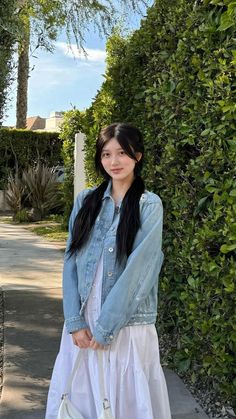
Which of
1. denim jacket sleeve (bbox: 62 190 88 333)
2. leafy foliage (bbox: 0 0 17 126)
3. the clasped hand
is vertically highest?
leafy foliage (bbox: 0 0 17 126)

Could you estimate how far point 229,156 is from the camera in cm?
290

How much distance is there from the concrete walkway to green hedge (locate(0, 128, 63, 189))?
29.5ft

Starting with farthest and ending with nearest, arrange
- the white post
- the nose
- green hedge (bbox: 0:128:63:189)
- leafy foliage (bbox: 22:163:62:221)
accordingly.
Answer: green hedge (bbox: 0:128:63:189) < leafy foliage (bbox: 22:163:62:221) < the white post < the nose

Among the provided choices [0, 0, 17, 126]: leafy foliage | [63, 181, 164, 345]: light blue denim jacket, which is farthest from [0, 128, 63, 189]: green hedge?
[63, 181, 164, 345]: light blue denim jacket

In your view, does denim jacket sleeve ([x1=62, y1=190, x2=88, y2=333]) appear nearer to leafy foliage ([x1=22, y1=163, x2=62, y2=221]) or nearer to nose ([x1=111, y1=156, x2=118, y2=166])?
nose ([x1=111, y1=156, x2=118, y2=166])

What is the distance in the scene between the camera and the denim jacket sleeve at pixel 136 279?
2.21m

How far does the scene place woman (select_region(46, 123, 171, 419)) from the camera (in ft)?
7.48

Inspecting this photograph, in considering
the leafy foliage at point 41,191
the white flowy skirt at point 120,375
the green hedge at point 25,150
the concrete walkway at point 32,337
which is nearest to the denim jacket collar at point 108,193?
the white flowy skirt at point 120,375

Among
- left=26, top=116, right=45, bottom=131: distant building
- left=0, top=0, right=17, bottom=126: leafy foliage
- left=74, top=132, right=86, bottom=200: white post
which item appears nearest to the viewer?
left=0, top=0, right=17, bottom=126: leafy foliage

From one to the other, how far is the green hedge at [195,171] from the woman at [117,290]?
0.64m

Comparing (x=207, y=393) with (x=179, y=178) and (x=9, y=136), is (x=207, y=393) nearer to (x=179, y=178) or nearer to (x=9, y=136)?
(x=179, y=178)

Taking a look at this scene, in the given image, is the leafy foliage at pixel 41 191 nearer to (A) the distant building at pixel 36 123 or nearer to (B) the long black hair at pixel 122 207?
(B) the long black hair at pixel 122 207

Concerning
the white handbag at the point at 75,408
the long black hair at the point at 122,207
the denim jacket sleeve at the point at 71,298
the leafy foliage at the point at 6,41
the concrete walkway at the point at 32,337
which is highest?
the leafy foliage at the point at 6,41

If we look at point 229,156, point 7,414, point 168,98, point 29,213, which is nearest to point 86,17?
point 168,98
